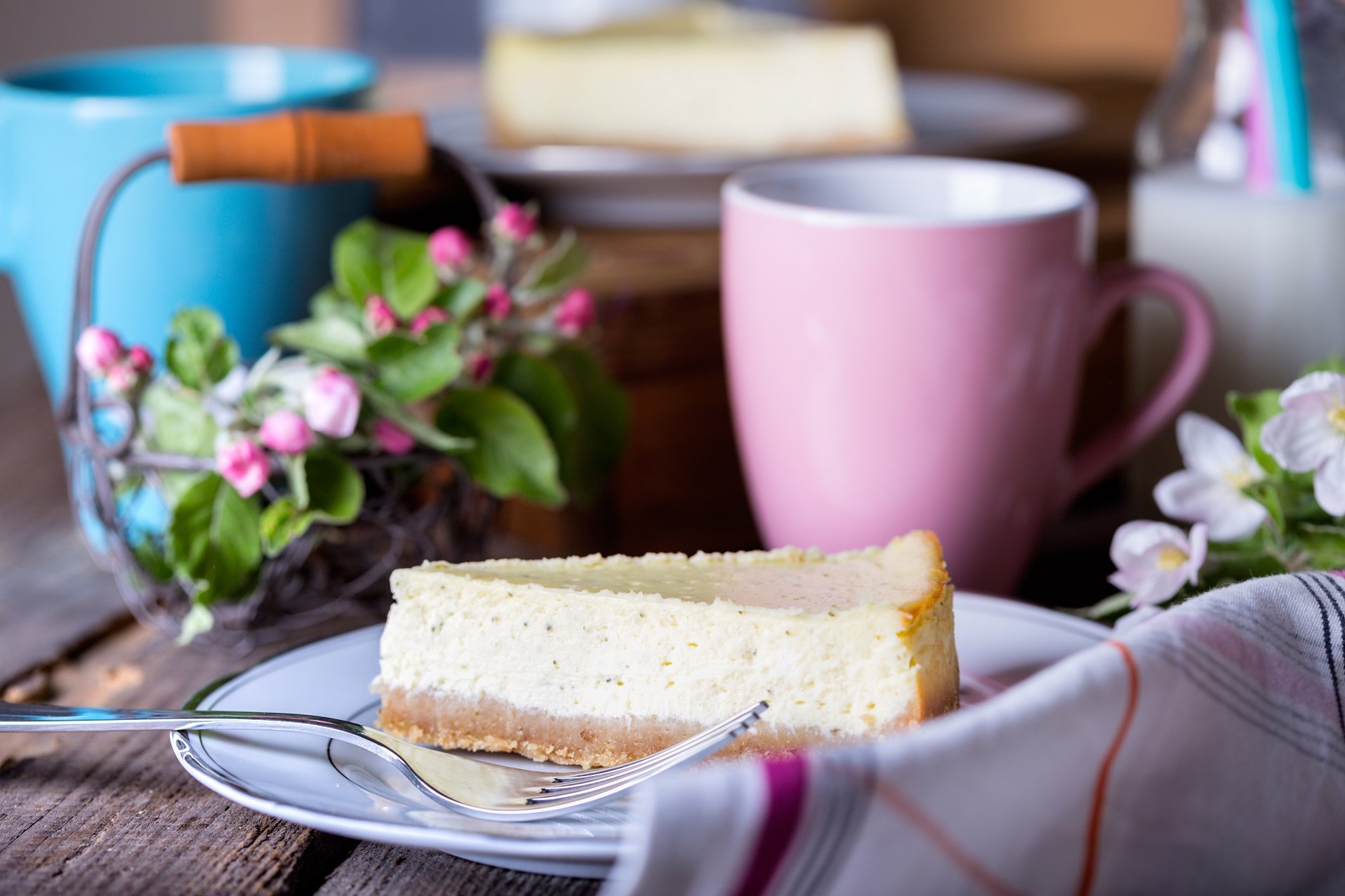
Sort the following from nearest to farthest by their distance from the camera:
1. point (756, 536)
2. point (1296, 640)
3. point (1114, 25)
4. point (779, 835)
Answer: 1. point (779, 835)
2. point (1296, 640)
3. point (756, 536)
4. point (1114, 25)

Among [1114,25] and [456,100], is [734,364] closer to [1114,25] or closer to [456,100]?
[456,100]

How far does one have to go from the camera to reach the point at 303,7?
2.05m

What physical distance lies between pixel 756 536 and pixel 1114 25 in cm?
144

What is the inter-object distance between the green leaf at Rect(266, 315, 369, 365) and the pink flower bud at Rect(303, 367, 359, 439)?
37mm

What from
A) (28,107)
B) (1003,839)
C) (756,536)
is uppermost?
(28,107)

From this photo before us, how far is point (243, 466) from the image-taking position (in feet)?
1.74

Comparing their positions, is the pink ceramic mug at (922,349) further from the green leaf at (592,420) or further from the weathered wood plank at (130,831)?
the weathered wood plank at (130,831)

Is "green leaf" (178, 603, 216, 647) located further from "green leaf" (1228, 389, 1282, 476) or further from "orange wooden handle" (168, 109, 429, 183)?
"green leaf" (1228, 389, 1282, 476)

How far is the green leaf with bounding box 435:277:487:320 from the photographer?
601 mm

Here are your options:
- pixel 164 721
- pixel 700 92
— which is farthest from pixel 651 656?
pixel 700 92

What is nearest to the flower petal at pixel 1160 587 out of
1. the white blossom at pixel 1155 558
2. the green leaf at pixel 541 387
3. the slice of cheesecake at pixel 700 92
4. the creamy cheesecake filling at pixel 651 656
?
the white blossom at pixel 1155 558

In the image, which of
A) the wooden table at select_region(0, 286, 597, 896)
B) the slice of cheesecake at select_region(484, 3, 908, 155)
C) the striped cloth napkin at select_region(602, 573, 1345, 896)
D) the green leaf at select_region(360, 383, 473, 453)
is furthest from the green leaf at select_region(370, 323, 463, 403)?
the slice of cheesecake at select_region(484, 3, 908, 155)

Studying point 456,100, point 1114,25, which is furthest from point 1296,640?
point 1114,25

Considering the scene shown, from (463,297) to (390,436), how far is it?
3.1 inches
